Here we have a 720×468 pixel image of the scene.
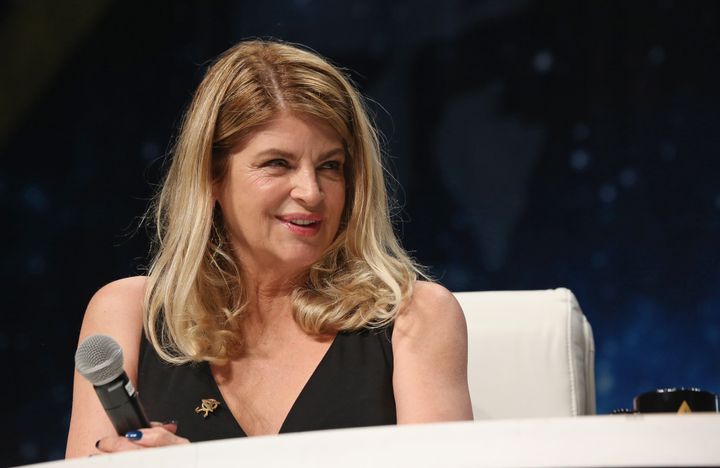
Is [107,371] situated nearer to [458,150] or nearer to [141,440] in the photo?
[141,440]

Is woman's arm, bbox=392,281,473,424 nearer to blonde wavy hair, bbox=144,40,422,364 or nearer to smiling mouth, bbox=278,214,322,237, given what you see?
blonde wavy hair, bbox=144,40,422,364

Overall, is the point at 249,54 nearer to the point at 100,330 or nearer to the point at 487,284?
the point at 100,330

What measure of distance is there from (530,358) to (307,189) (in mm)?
463

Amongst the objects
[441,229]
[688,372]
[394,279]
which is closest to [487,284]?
[441,229]

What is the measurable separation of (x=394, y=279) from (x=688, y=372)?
1.11 metres

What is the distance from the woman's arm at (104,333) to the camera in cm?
164

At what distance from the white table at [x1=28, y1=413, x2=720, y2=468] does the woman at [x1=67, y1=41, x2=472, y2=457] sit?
927mm

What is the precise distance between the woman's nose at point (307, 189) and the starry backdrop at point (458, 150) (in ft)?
2.93

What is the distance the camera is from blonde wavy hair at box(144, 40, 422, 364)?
177cm

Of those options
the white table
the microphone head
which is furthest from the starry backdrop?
the white table

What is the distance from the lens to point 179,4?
2.77 metres

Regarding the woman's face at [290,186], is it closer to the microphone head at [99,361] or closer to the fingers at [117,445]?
the fingers at [117,445]

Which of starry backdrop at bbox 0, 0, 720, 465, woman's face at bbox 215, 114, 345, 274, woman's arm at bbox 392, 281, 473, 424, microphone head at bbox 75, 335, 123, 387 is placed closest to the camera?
microphone head at bbox 75, 335, 123, 387

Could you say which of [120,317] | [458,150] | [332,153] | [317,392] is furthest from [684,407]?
[458,150]
